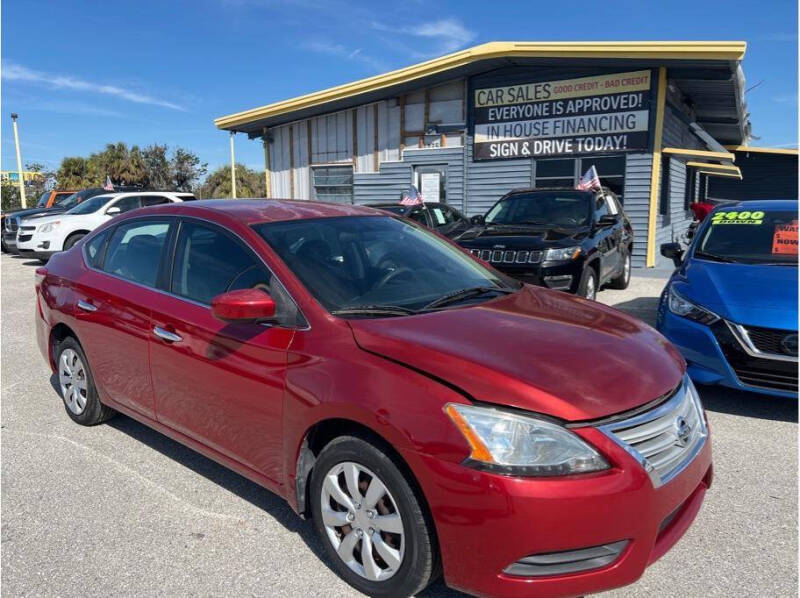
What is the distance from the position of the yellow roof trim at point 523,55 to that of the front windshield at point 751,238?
636cm

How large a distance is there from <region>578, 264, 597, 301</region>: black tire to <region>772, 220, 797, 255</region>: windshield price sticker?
2.20 m

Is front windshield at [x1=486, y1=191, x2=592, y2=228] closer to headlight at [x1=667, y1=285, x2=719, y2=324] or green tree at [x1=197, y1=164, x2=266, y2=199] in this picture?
headlight at [x1=667, y1=285, x2=719, y2=324]

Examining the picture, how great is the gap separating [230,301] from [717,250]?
464cm

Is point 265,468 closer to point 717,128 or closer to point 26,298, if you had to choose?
point 26,298

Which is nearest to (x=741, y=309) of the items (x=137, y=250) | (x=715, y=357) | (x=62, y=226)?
(x=715, y=357)

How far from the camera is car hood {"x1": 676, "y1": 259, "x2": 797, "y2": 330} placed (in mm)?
4133

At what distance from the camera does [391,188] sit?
16312 millimetres

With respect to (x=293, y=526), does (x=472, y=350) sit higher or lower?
higher

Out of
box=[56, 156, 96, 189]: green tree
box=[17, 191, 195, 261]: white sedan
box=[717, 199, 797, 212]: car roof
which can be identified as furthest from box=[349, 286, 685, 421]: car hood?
box=[56, 156, 96, 189]: green tree

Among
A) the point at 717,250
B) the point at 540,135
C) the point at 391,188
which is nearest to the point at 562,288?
the point at 717,250

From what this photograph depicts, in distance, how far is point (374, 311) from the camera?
9.00 ft

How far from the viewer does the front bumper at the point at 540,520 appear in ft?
6.52

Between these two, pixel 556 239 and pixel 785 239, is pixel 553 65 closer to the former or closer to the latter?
pixel 556 239

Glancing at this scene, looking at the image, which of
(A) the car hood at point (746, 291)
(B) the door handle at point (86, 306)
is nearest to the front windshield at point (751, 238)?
(A) the car hood at point (746, 291)
